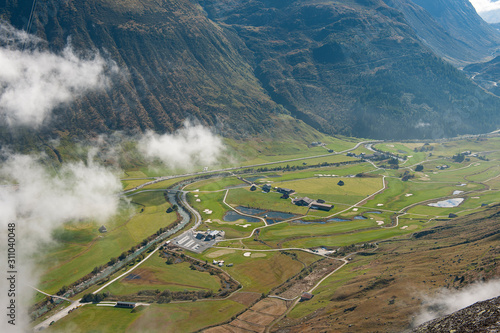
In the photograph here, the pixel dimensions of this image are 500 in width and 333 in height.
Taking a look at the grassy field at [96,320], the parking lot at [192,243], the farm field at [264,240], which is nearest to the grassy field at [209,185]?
the farm field at [264,240]

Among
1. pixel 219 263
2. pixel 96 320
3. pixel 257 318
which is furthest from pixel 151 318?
pixel 219 263

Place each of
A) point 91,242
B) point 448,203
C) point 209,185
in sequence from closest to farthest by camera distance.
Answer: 1. point 91,242
2. point 448,203
3. point 209,185

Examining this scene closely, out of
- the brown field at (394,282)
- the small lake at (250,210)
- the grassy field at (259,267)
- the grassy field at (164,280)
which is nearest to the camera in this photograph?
the brown field at (394,282)

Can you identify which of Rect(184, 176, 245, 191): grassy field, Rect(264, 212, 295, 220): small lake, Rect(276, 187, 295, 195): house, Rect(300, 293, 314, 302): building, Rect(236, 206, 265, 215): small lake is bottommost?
Rect(300, 293, 314, 302): building

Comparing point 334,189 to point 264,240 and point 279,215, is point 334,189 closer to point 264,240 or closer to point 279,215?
point 279,215

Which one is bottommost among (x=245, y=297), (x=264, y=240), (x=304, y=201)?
(x=245, y=297)

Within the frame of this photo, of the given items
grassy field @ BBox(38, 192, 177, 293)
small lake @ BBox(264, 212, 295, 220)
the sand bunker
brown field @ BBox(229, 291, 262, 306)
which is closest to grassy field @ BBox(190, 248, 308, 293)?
the sand bunker

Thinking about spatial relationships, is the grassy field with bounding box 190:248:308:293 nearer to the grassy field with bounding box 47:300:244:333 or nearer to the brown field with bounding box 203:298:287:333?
the brown field with bounding box 203:298:287:333

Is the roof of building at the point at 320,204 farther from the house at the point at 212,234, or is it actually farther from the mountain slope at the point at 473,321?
the mountain slope at the point at 473,321
